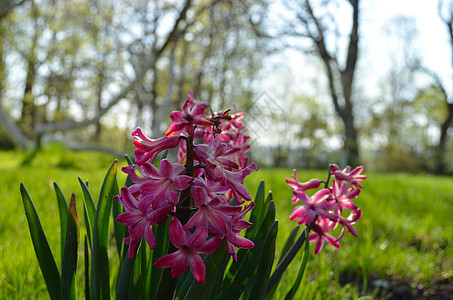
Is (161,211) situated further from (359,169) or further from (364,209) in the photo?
(364,209)

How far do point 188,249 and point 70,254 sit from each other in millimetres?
406

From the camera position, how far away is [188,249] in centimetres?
73

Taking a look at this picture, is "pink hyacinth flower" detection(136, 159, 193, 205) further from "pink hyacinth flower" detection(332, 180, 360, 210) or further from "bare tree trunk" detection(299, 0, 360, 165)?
"bare tree trunk" detection(299, 0, 360, 165)

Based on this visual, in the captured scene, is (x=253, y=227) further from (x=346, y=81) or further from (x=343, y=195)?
(x=346, y=81)

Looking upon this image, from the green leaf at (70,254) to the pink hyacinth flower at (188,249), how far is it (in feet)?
1.17

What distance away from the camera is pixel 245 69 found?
18719 millimetres

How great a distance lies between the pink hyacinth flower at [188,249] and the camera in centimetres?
70

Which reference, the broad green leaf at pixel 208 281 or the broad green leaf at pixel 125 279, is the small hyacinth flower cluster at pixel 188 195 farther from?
the broad green leaf at pixel 125 279

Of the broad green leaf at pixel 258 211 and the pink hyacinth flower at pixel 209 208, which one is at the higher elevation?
the pink hyacinth flower at pixel 209 208

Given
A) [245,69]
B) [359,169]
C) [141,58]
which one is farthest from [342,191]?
[245,69]

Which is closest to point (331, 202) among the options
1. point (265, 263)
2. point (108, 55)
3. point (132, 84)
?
point (265, 263)

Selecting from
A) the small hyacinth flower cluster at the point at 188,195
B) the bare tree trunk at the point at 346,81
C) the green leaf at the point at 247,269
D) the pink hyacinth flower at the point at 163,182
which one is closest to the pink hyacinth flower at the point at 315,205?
the green leaf at the point at 247,269

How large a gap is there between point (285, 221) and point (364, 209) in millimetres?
1279

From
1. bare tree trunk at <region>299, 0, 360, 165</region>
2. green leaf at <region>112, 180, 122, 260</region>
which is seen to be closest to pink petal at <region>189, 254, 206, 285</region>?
green leaf at <region>112, 180, 122, 260</region>
